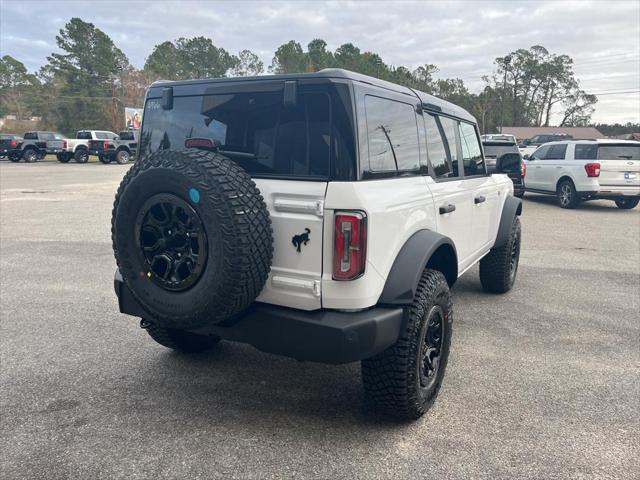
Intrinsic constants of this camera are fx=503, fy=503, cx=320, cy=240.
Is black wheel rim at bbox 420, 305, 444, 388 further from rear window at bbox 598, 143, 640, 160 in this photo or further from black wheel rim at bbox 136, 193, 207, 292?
rear window at bbox 598, 143, 640, 160

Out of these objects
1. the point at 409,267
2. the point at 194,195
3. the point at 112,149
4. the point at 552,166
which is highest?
the point at 112,149

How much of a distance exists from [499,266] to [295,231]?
11.7 ft

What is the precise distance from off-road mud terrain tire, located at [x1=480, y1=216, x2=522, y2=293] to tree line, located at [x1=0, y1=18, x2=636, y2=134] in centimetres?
5733

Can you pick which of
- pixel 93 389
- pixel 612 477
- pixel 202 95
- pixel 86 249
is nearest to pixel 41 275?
pixel 86 249

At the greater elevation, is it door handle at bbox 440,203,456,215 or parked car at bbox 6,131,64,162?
parked car at bbox 6,131,64,162

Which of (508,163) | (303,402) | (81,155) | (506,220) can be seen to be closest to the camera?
(303,402)

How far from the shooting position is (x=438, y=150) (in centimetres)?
368

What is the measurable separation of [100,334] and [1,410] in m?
1.26

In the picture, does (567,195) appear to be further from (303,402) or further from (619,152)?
(303,402)

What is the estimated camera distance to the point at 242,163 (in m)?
2.83

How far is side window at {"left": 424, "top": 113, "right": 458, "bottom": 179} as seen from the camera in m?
3.54

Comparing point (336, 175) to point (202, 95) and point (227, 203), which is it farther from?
point (202, 95)

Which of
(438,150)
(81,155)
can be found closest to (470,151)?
(438,150)

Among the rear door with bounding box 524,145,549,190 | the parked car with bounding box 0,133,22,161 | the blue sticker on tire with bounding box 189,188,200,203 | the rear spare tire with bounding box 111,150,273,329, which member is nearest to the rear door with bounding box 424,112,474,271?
the rear spare tire with bounding box 111,150,273,329
